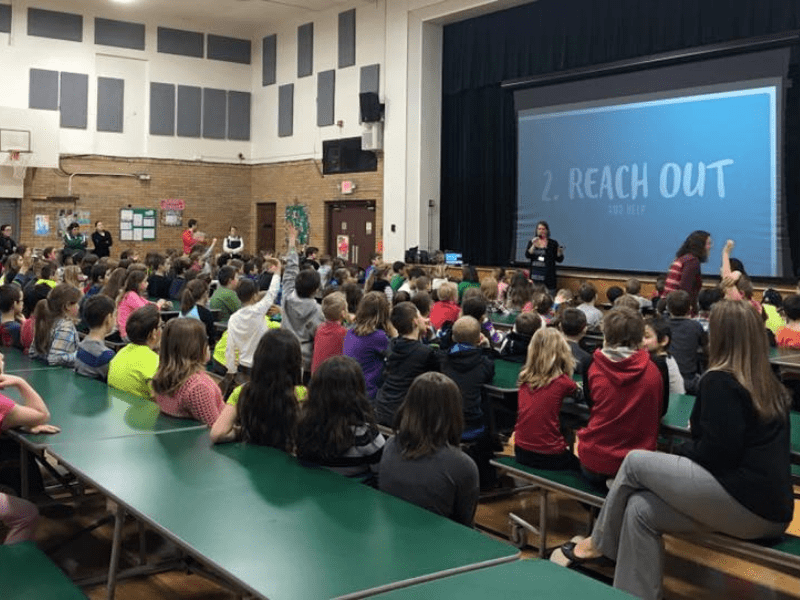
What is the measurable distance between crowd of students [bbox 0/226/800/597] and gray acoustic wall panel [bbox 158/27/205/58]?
1180 centimetres

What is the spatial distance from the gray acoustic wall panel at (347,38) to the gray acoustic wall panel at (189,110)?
3317 mm

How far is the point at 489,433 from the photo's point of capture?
479 cm

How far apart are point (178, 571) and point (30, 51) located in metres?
14.2

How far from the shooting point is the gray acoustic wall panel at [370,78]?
1524 centimetres

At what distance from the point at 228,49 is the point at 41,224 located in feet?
17.1

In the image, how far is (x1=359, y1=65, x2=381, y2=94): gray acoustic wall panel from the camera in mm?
15242

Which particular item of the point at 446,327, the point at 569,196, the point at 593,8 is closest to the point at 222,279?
the point at 446,327

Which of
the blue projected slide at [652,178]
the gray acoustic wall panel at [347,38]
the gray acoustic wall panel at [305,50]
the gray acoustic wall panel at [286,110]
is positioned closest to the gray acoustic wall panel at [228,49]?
the gray acoustic wall panel at [286,110]

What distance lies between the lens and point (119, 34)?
16531 millimetres

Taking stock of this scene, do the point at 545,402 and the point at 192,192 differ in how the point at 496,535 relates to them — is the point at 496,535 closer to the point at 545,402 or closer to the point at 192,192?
the point at 545,402

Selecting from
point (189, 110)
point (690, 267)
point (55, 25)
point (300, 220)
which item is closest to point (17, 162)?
point (55, 25)

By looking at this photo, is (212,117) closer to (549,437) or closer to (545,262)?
(545,262)

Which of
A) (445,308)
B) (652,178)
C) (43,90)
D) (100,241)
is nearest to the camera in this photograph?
(445,308)

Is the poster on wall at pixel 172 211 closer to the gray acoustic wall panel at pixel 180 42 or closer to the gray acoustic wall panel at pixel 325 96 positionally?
the gray acoustic wall panel at pixel 180 42
